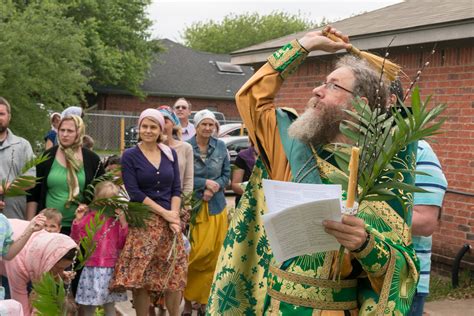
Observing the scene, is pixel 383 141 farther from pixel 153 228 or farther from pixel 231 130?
pixel 231 130

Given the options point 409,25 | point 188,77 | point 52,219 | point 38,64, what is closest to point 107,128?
point 38,64

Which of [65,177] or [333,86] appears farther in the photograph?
[65,177]

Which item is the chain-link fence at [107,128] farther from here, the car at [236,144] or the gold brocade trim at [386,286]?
the gold brocade trim at [386,286]

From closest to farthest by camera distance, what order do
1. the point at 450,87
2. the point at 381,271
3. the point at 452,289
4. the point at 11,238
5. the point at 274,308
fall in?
1. the point at 381,271
2. the point at 274,308
3. the point at 11,238
4. the point at 452,289
5. the point at 450,87

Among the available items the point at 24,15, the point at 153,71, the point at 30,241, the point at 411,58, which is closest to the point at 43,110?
the point at 24,15

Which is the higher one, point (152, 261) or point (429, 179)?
point (429, 179)

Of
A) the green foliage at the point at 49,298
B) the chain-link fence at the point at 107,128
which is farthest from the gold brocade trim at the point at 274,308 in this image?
the chain-link fence at the point at 107,128

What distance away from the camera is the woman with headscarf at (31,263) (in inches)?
221

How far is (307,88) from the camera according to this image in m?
12.2

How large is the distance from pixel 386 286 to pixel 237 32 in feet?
260

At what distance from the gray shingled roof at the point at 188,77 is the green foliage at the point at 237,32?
24443mm

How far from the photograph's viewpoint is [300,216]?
3.05 m

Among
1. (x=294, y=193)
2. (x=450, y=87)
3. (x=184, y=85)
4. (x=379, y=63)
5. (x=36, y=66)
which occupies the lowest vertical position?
(x=294, y=193)

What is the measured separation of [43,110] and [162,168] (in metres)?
14.5
